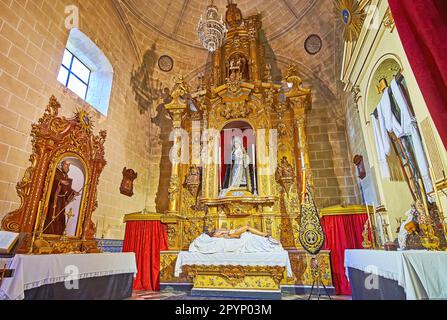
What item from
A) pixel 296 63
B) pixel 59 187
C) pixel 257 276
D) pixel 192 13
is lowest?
pixel 257 276

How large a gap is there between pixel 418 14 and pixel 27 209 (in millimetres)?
6241

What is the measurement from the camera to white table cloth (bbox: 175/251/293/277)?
4861 millimetres

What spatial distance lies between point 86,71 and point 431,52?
7.71 meters

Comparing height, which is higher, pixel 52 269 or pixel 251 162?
pixel 251 162

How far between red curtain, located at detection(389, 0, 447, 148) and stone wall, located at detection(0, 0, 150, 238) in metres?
6.05

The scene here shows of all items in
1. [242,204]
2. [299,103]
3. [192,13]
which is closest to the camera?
[242,204]

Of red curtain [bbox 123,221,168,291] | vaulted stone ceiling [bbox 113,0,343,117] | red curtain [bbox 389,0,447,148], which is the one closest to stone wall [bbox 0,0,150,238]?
red curtain [bbox 123,221,168,291]

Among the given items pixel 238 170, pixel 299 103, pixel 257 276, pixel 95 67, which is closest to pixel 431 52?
pixel 257 276

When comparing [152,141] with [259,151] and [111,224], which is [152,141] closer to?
[111,224]

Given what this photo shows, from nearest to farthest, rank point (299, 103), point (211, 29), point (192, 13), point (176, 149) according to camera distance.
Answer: point (211, 29)
point (299, 103)
point (176, 149)
point (192, 13)

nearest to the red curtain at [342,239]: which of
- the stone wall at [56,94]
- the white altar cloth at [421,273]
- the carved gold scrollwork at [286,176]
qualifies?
the carved gold scrollwork at [286,176]

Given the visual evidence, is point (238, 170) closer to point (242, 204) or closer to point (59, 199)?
point (242, 204)

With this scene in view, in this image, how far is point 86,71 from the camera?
691 cm
